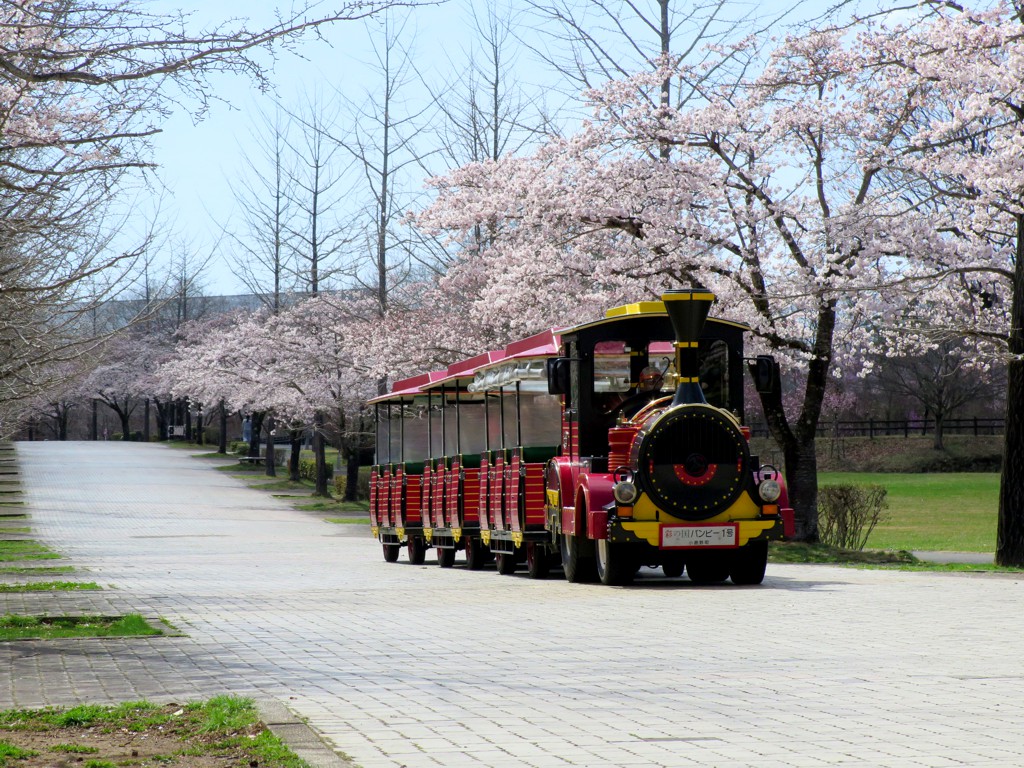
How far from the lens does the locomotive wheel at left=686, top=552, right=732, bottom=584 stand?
1619cm

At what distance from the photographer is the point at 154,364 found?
9069 cm

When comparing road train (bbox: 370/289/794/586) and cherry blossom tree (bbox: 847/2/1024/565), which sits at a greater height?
cherry blossom tree (bbox: 847/2/1024/565)

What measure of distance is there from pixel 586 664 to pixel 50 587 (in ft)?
30.5

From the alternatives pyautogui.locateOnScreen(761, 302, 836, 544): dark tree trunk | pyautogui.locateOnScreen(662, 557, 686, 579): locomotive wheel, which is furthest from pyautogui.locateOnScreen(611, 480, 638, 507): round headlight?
pyautogui.locateOnScreen(761, 302, 836, 544): dark tree trunk

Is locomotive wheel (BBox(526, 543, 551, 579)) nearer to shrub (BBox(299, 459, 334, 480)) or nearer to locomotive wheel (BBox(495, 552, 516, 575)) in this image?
locomotive wheel (BBox(495, 552, 516, 575))

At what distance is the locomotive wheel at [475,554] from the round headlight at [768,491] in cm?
723

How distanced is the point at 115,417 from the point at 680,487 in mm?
116052

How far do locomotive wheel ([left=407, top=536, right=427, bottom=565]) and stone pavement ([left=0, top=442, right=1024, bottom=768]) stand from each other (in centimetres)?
624

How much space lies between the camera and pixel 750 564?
1577 centimetres

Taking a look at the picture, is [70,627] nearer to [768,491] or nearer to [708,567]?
[768,491]

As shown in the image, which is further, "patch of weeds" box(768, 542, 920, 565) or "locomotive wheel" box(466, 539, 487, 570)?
"patch of weeds" box(768, 542, 920, 565)

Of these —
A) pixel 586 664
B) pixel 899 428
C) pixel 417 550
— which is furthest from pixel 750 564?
pixel 899 428

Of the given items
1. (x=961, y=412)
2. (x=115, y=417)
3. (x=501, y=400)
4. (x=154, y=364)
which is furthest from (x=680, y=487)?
(x=115, y=417)

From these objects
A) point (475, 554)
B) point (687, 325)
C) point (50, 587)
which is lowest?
point (475, 554)
